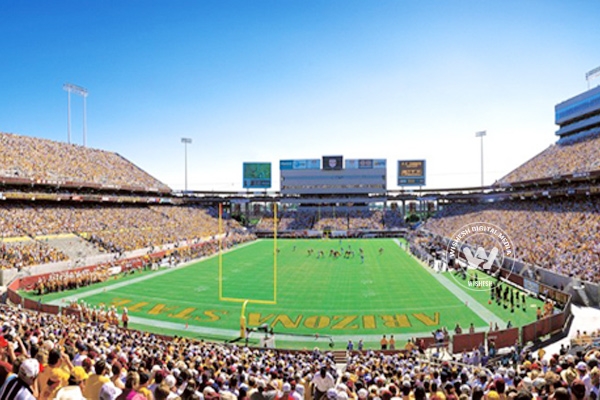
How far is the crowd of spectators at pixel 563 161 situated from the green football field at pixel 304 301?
20.2 meters

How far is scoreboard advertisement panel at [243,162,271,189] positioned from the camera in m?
74.1

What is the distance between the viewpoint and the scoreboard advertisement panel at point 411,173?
71.2m

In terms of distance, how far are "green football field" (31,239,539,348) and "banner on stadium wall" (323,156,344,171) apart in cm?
4409

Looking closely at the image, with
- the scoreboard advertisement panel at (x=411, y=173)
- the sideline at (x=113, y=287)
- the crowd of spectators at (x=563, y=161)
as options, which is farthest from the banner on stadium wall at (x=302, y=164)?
the sideline at (x=113, y=287)

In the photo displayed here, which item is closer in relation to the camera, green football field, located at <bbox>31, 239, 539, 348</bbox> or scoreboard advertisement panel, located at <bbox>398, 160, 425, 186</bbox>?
green football field, located at <bbox>31, 239, 539, 348</bbox>

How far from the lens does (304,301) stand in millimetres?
21734

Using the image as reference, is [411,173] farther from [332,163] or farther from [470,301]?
[470,301]

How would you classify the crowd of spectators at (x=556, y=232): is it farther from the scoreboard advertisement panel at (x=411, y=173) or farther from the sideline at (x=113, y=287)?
the sideline at (x=113, y=287)

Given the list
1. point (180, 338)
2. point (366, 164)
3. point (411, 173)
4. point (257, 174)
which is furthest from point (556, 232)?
point (257, 174)

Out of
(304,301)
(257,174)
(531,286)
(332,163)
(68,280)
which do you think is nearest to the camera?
(304,301)

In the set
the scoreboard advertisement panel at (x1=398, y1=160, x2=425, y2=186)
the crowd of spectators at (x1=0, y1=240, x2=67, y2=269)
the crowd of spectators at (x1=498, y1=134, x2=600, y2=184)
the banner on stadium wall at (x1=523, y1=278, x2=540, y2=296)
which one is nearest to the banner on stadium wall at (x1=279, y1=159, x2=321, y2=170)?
the scoreboard advertisement panel at (x1=398, y1=160, x2=425, y2=186)

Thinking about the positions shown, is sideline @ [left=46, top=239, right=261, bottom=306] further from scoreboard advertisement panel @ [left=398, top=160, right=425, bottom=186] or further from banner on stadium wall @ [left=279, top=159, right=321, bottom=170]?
scoreboard advertisement panel @ [left=398, top=160, right=425, bottom=186]

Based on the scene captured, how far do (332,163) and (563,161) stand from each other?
41.5 m

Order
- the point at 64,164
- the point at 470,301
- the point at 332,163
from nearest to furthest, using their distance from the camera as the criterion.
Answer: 1. the point at 470,301
2. the point at 64,164
3. the point at 332,163
